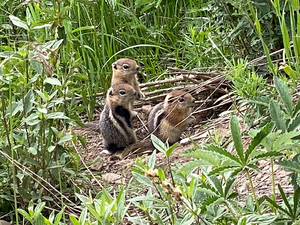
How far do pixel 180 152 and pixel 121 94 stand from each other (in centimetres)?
102

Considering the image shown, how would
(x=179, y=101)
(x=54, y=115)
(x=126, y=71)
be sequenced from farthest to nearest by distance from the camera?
(x=126, y=71)
(x=179, y=101)
(x=54, y=115)

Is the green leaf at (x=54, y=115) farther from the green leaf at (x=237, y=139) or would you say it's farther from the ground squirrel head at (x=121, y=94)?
the ground squirrel head at (x=121, y=94)

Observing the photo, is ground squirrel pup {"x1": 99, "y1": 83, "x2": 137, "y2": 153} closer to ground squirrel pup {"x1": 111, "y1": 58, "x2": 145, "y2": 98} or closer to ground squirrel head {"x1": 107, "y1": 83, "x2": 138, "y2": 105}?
ground squirrel head {"x1": 107, "y1": 83, "x2": 138, "y2": 105}

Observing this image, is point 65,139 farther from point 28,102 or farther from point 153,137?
→ point 153,137

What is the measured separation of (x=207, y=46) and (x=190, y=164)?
3.52 m

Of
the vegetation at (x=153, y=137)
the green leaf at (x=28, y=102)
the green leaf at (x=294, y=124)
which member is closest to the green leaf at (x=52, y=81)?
the vegetation at (x=153, y=137)

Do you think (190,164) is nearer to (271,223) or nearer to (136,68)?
(271,223)

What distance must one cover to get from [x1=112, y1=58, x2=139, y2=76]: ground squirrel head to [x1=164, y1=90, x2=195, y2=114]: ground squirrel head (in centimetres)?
67

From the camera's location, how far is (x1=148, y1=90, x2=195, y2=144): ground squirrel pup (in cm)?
512

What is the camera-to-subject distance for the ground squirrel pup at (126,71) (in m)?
5.71

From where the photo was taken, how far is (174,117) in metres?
5.22

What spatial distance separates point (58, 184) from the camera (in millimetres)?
3721

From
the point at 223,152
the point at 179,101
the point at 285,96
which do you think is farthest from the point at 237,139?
the point at 179,101

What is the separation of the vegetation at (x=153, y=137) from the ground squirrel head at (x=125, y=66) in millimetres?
121
